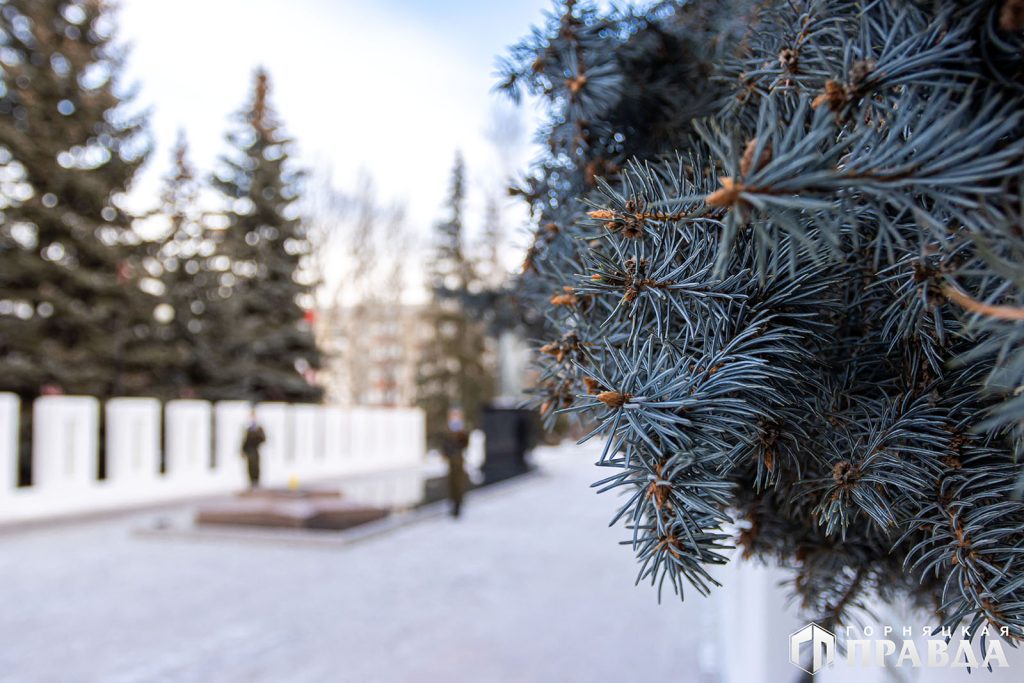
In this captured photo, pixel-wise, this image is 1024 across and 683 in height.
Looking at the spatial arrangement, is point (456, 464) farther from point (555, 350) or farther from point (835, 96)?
point (835, 96)

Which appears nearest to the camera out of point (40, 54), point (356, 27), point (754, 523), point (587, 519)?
point (754, 523)

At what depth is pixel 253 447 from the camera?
42.1 ft

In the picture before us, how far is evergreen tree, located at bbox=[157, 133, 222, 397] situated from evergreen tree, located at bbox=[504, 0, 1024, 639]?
1844 cm

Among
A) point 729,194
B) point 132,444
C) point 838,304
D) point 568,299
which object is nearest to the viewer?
point 729,194

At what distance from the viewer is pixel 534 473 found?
1872 centimetres

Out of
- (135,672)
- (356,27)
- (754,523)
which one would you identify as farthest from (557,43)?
(135,672)

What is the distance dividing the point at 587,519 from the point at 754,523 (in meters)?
10.6

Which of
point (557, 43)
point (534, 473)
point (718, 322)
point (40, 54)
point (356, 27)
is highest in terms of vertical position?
point (40, 54)

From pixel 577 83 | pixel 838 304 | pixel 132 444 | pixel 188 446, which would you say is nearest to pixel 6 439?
pixel 132 444

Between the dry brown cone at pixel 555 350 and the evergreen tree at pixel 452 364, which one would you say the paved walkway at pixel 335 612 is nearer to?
the dry brown cone at pixel 555 350

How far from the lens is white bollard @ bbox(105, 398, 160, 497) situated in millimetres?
12055

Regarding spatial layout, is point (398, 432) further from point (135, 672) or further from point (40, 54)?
point (135, 672)

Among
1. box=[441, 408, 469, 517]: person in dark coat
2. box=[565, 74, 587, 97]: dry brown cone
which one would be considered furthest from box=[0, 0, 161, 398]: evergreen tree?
box=[565, 74, 587, 97]: dry brown cone

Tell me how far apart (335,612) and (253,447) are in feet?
24.6
